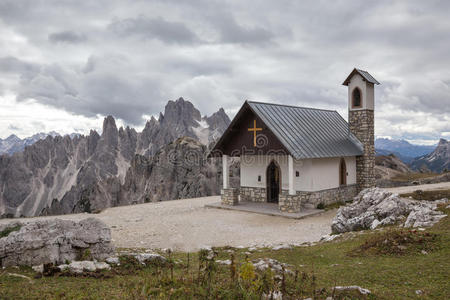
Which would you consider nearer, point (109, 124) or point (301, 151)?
point (301, 151)

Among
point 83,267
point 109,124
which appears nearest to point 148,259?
point 83,267

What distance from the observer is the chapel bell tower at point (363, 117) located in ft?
76.4

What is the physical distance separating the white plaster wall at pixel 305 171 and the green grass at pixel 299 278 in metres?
10.2

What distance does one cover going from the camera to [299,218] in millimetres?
17250

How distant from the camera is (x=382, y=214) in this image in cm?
1303

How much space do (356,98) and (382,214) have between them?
1282 cm

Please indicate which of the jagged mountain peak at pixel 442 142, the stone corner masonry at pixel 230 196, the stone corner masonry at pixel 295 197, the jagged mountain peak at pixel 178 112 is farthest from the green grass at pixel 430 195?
the jagged mountain peak at pixel 442 142

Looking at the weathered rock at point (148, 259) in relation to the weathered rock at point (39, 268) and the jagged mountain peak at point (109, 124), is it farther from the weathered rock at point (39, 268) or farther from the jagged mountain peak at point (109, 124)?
the jagged mountain peak at point (109, 124)

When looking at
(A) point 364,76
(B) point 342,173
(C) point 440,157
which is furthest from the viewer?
(C) point 440,157

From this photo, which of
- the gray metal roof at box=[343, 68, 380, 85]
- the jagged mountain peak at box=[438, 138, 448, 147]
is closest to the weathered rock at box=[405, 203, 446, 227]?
the gray metal roof at box=[343, 68, 380, 85]

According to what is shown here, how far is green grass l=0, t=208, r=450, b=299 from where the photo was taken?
17.0 feet

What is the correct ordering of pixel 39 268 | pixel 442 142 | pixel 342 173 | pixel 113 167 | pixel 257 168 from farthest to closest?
1. pixel 442 142
2. pixel 113 167
3. pixel 342 173
4. pixel 257 168
5. pixel 39 268

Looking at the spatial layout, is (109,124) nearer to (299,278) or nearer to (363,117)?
(363,117)

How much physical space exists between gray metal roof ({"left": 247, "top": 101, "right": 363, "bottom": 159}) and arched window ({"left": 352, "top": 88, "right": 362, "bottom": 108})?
1.80m
